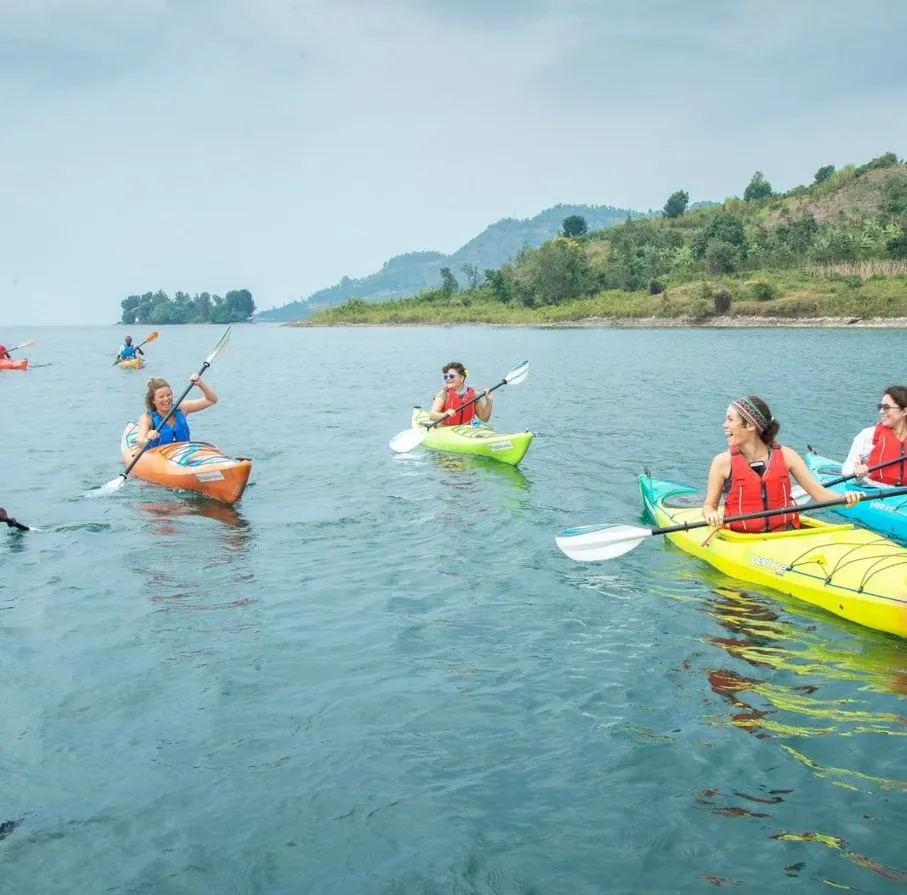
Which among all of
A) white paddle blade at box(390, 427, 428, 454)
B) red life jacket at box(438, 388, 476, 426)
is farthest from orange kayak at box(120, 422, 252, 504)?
red life jacket at box(438, 388, 476, 426)

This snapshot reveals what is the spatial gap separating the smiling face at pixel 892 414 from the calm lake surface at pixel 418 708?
99.1 inches

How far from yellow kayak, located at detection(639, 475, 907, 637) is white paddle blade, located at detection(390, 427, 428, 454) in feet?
20.5

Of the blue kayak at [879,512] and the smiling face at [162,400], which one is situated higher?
the smiling face at [162,400]

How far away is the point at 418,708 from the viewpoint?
551 cm

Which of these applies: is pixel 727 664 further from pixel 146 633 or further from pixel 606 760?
pixel 146 633

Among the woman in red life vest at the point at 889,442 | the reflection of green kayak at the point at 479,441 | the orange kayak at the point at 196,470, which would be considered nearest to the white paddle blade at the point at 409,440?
the reflection of green kayak at the point at 479,441

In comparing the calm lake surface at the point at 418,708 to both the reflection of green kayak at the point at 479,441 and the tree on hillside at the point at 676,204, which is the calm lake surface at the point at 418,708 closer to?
the reflection of green kayak at the point at 479,441

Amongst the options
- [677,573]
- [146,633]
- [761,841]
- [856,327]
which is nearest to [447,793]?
[761,841]

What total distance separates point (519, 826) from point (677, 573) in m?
4.08

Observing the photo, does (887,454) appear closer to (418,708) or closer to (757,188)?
(418,708)

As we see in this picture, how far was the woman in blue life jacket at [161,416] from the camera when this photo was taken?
11273 mm

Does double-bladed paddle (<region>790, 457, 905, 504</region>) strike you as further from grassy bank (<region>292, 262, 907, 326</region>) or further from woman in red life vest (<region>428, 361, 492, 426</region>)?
grassy bank (<region>292, 262, 907, 326</region>)

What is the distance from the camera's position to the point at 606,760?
4.86 m

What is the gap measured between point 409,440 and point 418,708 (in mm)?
8567
